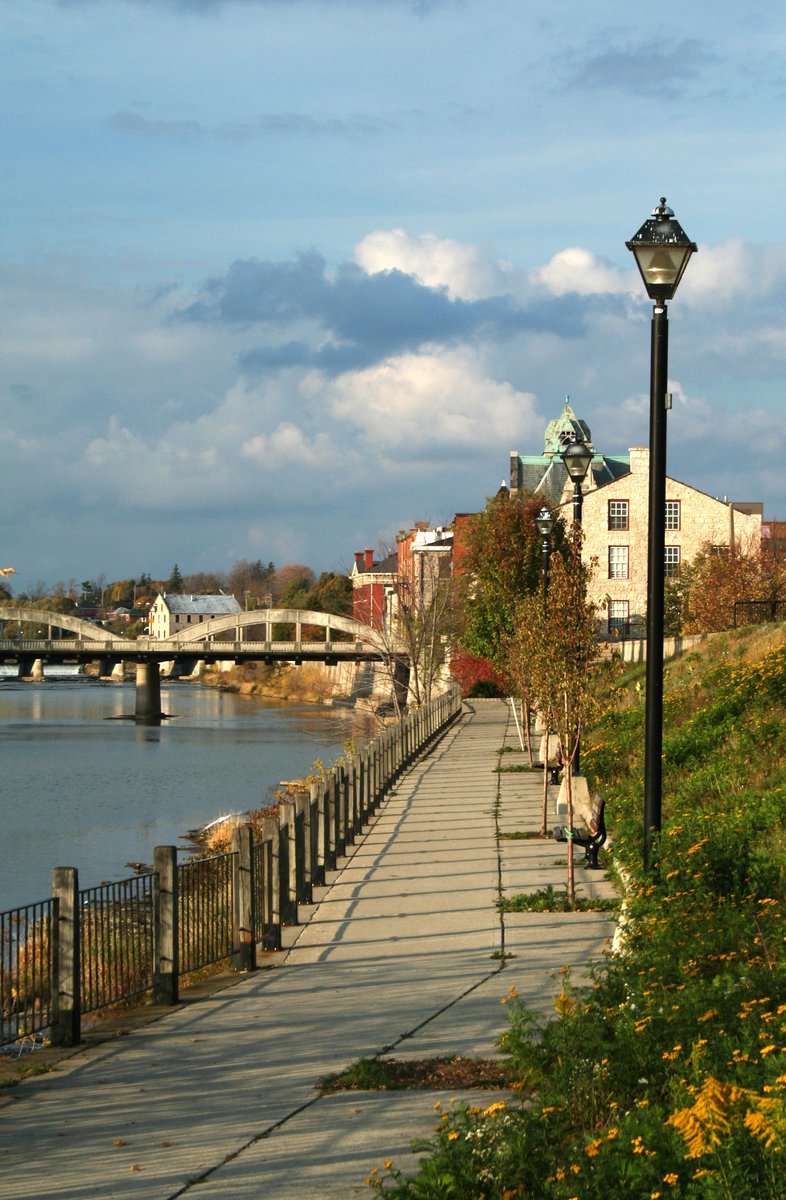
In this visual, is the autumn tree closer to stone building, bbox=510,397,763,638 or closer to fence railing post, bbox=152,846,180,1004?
stone building, bbox=510,397,763,638

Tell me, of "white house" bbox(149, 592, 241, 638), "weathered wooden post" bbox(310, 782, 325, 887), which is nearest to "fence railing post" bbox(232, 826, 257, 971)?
"weathered wooden post" bbox(310, 782, 325, 887)

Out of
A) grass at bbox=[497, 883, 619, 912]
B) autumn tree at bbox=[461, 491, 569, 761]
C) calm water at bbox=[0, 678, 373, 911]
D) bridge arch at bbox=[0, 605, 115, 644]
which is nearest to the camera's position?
grass at bbox=[497, 883, 619, 912]

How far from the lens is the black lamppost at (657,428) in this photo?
33.9 ft

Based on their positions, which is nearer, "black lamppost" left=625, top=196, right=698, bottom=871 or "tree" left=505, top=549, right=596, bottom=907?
"black lamppost" left=625, top=196, right=698, bottom=871

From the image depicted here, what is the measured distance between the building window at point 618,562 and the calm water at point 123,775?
13.0 m

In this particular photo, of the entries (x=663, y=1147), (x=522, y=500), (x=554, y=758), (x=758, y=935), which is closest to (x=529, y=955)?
(x=758, y=935)

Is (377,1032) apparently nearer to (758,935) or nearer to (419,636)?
(758,935)

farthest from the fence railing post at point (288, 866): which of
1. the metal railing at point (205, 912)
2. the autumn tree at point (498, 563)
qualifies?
the autumn tree at point (498, 563)

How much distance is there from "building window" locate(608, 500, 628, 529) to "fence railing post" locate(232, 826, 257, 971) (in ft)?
171

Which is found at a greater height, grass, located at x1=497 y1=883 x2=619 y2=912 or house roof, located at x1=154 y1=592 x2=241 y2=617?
house roof, located at x1=154 y1=592 x2=241 y2=617

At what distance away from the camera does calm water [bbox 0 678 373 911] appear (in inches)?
1241

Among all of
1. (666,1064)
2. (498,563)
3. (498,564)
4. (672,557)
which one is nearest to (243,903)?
(666,1064)

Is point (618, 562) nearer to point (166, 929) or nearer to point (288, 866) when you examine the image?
point (288, 866)

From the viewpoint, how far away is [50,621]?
3944 inches
